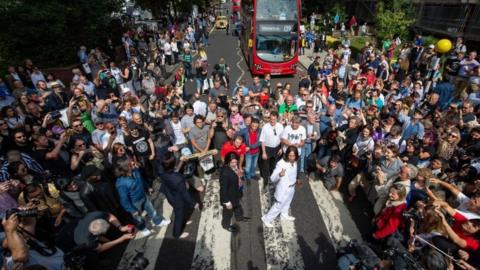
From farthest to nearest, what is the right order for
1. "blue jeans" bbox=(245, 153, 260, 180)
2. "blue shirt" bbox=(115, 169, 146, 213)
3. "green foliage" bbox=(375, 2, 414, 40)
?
1. "green foliage" bbox=(375, 2, 414, 40)
2. "blue jeans" bbox=(245, 153, 260, 180)
3. "blue shirt" bbox=(115, 169, 146, 213)

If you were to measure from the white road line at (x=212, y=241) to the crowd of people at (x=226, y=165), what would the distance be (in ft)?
0.76

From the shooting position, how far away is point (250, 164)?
256 inches

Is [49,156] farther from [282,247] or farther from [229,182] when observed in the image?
[282,247]

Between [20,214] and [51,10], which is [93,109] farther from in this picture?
[51,10]

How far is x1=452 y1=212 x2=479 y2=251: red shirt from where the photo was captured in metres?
3.50

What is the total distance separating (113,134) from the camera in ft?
19.1

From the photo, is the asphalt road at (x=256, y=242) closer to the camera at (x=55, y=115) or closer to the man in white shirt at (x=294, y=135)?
the man in white shirt at (x=294, y=135)

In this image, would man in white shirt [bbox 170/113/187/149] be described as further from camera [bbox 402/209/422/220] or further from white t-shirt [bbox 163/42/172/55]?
white t-shirt [bbox 163/42/172/55]

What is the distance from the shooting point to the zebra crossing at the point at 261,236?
15.3ft

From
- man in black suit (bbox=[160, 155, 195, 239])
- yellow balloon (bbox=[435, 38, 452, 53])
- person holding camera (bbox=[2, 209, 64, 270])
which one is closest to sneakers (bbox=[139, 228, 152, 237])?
man in black suit (bbox=[160, 155, 195, 239])

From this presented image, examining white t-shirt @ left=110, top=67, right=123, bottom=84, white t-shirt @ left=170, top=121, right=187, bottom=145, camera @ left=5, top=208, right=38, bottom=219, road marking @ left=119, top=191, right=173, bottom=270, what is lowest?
road marking @ left=119, top=191, right=173, bottom=270

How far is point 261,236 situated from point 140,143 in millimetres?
3221

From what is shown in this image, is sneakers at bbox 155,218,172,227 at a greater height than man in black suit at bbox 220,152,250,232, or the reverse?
man in black suit at bbox 220,152,250,232

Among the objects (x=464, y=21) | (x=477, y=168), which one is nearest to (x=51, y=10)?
(x=477, y=168)
